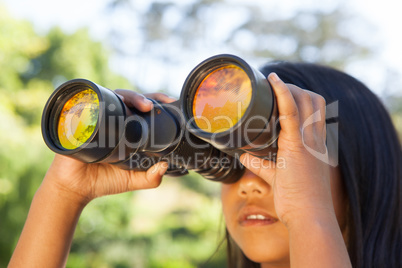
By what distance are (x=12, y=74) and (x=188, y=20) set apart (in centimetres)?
694

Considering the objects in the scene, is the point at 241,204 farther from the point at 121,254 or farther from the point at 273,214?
the point at 121,254

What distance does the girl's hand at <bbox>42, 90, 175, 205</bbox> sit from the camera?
3.33 feet

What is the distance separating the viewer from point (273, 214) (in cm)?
100

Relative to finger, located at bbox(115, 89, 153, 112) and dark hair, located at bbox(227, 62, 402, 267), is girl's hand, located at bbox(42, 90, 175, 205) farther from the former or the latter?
dark hair, located at bbox(227, 62, 402, 267)

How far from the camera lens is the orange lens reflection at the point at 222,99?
707 mm

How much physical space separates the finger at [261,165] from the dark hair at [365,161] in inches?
11.2

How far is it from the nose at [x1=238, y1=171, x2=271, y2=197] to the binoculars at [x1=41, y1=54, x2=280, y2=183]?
20cm

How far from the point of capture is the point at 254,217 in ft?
3.40

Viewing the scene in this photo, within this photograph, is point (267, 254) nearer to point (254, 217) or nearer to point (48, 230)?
point (254, 217)

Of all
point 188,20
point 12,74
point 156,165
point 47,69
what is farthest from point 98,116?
point 188,20

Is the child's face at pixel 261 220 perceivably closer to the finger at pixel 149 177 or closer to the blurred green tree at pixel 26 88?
the finger at pixel 149 177

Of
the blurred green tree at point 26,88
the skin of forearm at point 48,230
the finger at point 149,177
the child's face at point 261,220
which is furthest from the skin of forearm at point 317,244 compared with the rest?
the blurred green tree at point 26,88

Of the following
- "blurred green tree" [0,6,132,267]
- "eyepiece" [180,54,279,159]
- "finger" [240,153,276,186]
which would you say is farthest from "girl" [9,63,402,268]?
"blurred green tree" [0,6,132,267]

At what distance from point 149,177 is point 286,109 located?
43 centimetres
